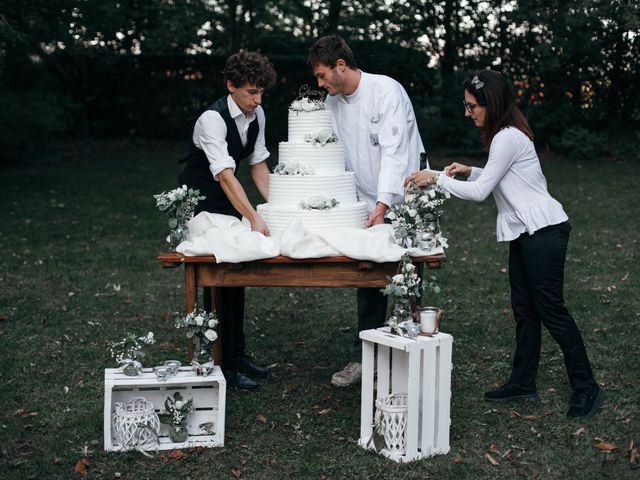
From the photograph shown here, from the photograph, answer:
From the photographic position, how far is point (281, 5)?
72.3 feet

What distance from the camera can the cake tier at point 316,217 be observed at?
5.09 metres

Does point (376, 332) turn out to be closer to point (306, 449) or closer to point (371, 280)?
point (371, 280)

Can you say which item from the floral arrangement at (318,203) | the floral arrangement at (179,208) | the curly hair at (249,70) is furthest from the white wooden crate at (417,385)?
the curly hair at (249,70)

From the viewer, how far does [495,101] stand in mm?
4965

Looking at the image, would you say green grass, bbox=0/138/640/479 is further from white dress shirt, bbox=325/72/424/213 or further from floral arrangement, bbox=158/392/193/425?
white dress shirt, bbox=325/72/424/213

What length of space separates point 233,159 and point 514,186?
69.1 inches

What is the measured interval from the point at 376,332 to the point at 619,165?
45.6ft

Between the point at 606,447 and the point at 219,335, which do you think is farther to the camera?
the point at 219,335

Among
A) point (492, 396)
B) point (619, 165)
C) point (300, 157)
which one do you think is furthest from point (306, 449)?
point (619, 165)

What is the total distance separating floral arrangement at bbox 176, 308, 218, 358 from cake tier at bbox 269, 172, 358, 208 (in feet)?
2.75

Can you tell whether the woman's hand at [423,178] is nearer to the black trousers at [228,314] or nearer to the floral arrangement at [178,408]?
the black trousers at [228,314]

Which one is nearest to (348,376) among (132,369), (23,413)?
(132,369)

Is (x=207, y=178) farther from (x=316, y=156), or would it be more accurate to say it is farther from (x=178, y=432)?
(x=178, y=432)

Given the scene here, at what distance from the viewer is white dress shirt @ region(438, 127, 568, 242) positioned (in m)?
4.94
